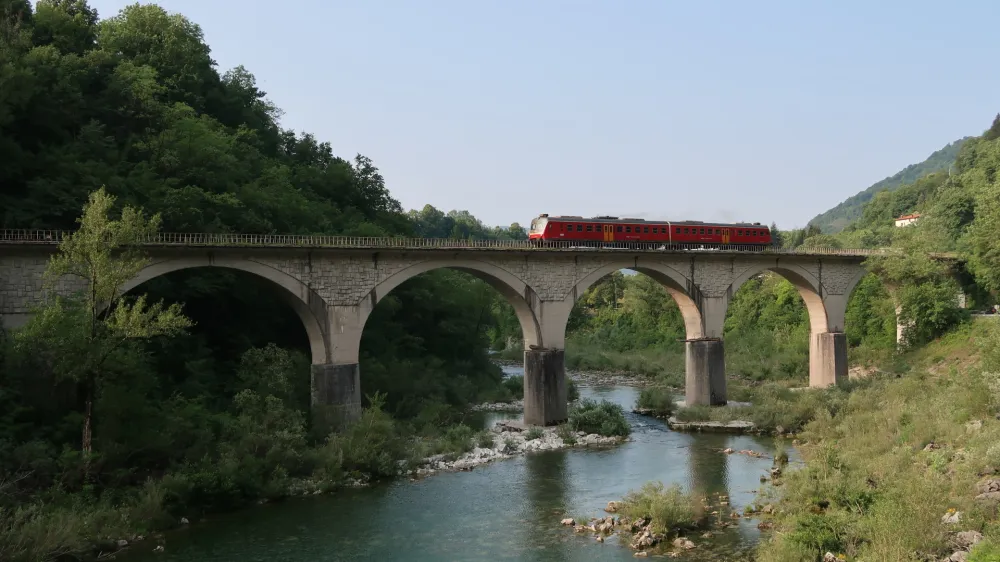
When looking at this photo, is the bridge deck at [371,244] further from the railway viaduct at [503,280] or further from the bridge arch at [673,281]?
the bridge arch at [673,281]

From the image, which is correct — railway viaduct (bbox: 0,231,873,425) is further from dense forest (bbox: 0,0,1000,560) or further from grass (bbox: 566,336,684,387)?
grass (bbox: 566,336,684,387)

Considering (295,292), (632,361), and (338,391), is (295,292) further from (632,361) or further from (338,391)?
(632,361)

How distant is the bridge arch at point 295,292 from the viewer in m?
24.0

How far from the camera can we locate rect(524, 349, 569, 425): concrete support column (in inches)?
1172

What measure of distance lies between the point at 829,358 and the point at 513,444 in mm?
18406

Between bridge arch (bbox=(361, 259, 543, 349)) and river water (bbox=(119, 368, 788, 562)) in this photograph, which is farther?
bridge arch (bbox=(361, 259, 543, 349))

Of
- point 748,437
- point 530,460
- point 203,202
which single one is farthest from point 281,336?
point 748,437

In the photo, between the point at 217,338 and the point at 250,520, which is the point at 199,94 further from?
the point at 250,520

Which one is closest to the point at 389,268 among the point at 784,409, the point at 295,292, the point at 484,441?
the point at 295,292

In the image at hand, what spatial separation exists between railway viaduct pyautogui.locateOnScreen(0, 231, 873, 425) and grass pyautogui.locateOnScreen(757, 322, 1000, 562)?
762cm

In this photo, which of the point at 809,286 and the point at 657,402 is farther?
the point at 809,286

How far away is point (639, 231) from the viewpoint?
32.5 meters

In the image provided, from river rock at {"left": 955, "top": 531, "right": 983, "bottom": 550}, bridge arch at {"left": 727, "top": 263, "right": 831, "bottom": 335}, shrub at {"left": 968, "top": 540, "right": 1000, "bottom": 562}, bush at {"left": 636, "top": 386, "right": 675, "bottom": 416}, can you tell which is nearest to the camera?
shrub at {"left": 968, "top": 540, "right": 1000, "bottom": 562}

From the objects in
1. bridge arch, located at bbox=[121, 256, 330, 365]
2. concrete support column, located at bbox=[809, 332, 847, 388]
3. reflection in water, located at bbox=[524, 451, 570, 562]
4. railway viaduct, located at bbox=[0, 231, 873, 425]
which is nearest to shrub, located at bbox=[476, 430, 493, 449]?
reflection in water, located at bbox=[524, 451, 570, 562]
